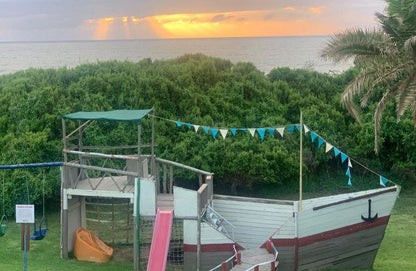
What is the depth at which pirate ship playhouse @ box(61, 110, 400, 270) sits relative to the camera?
49.9 ft

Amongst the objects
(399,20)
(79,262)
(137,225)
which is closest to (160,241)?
(137,225)

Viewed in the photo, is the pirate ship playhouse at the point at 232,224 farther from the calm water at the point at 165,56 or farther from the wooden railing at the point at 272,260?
the calm water at the point at 165,56

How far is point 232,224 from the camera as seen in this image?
55.1 ft

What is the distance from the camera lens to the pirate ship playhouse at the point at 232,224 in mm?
15203

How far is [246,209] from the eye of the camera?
1650 centimetres

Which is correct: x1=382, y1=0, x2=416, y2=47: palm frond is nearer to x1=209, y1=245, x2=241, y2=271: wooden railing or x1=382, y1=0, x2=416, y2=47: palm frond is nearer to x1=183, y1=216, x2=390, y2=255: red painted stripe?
x1=183, y1=216, x2=390, y2=255: red painted stripe

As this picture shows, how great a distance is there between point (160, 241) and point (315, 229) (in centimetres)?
405

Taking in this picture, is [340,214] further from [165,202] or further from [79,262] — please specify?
[79,262]

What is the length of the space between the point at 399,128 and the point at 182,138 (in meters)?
9.89

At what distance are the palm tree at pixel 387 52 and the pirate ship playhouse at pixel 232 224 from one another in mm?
2214

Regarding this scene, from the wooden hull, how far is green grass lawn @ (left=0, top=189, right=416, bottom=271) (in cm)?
139

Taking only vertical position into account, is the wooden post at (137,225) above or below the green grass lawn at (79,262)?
above

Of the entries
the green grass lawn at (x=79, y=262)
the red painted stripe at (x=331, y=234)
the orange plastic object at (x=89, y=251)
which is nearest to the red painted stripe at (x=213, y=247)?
the red painted stripe at (x=331, y=234)

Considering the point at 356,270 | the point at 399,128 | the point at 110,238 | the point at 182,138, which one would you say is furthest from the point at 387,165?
the point at 110,238
